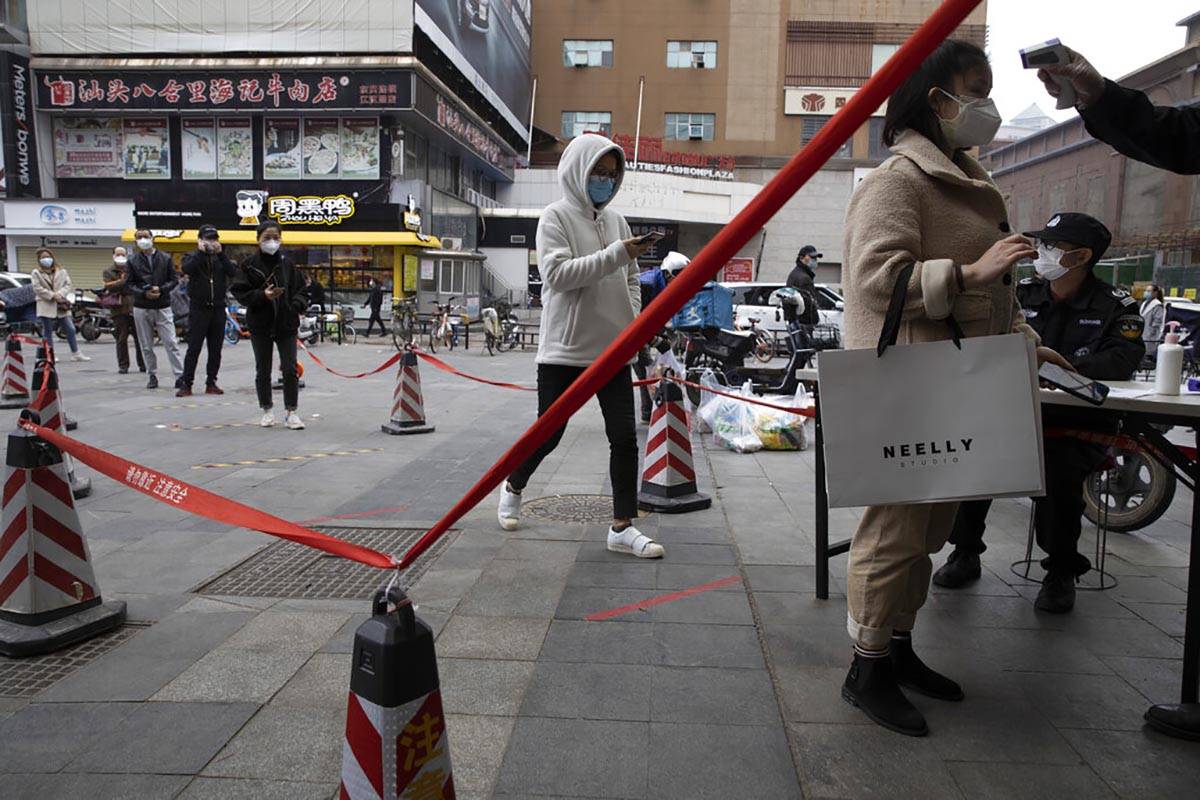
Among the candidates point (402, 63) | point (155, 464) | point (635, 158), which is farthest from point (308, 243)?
point (155, 464)

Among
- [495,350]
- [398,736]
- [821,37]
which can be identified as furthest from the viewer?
[821,37]

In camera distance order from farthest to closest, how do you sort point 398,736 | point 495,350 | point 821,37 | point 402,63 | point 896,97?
point 821,37, point 402,63, point 495,350, point 896,97, point 398,736

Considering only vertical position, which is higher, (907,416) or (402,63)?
(402,63)

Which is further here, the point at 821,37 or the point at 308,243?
the point at 821,37

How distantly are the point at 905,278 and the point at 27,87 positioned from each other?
34.4m

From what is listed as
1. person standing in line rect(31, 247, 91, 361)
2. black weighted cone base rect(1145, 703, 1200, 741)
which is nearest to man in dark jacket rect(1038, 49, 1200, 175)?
black weighted cone base rect(1145, 703, 1200, 741)

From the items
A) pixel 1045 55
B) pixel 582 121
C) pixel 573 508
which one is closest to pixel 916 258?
A: pixel 1045 55

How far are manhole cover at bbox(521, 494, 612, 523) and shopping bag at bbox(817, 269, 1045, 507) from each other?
296cm

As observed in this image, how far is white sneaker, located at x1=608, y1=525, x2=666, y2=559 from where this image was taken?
4398 millimetres

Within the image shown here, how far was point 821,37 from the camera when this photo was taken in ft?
144

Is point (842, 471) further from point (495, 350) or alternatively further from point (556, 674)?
point (495, 350)

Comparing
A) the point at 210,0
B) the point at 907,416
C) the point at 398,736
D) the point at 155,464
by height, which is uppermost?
the point at 210,0

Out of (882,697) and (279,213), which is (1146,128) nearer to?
(882,697)

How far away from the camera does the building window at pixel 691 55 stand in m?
45.4
